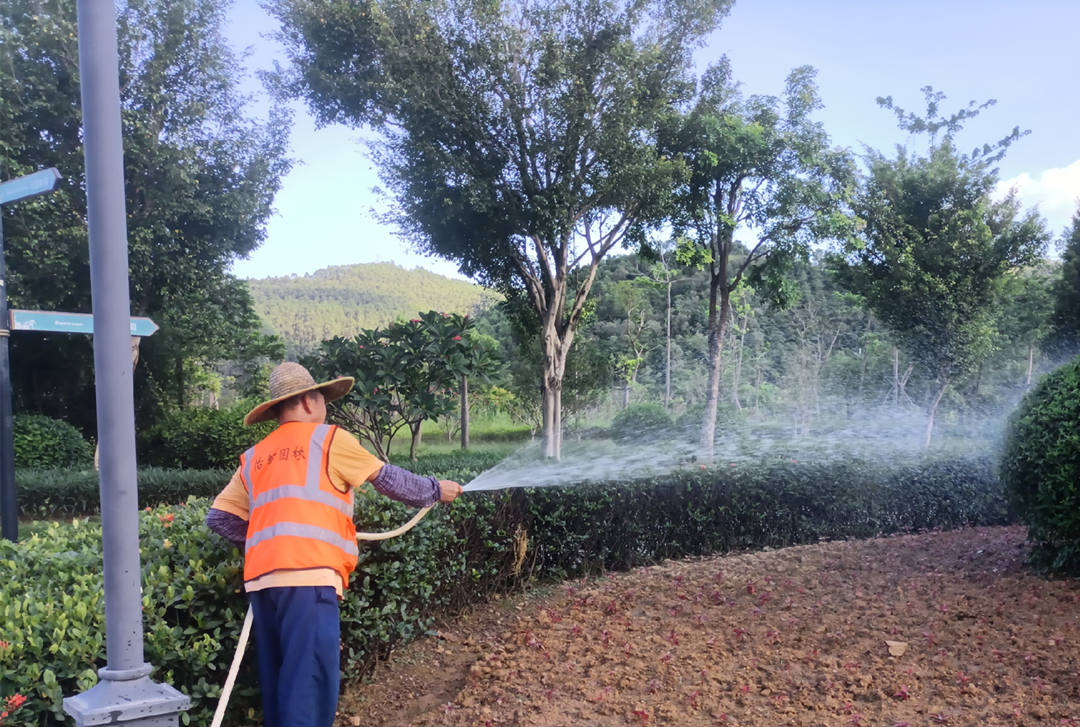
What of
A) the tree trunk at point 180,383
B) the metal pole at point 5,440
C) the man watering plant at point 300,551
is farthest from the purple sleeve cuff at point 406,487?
the tree trunk at point 180,383

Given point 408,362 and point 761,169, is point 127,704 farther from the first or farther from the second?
point 761,169

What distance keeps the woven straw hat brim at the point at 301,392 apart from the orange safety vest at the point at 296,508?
0.38ft

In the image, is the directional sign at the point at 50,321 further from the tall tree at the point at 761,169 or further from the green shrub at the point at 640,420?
the green shrub at the point at 640,420

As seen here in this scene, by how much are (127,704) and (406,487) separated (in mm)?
1134

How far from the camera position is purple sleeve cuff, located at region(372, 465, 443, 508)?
2.74m

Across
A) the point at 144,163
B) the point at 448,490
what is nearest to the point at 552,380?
the point at 144,163

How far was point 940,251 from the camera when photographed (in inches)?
536

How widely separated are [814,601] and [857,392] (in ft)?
61.0

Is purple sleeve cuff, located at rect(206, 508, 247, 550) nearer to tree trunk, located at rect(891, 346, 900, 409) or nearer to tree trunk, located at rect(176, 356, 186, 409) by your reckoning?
tree trunk, located at rect(176, 356, 186, 409)

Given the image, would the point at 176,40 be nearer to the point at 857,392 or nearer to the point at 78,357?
the point at 78,357

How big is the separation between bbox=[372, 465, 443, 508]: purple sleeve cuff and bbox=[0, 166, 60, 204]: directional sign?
9.49 ft

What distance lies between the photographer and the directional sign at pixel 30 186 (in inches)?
167

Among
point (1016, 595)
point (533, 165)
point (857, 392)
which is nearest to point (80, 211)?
point (533, 165)

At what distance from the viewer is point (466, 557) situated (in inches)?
188
